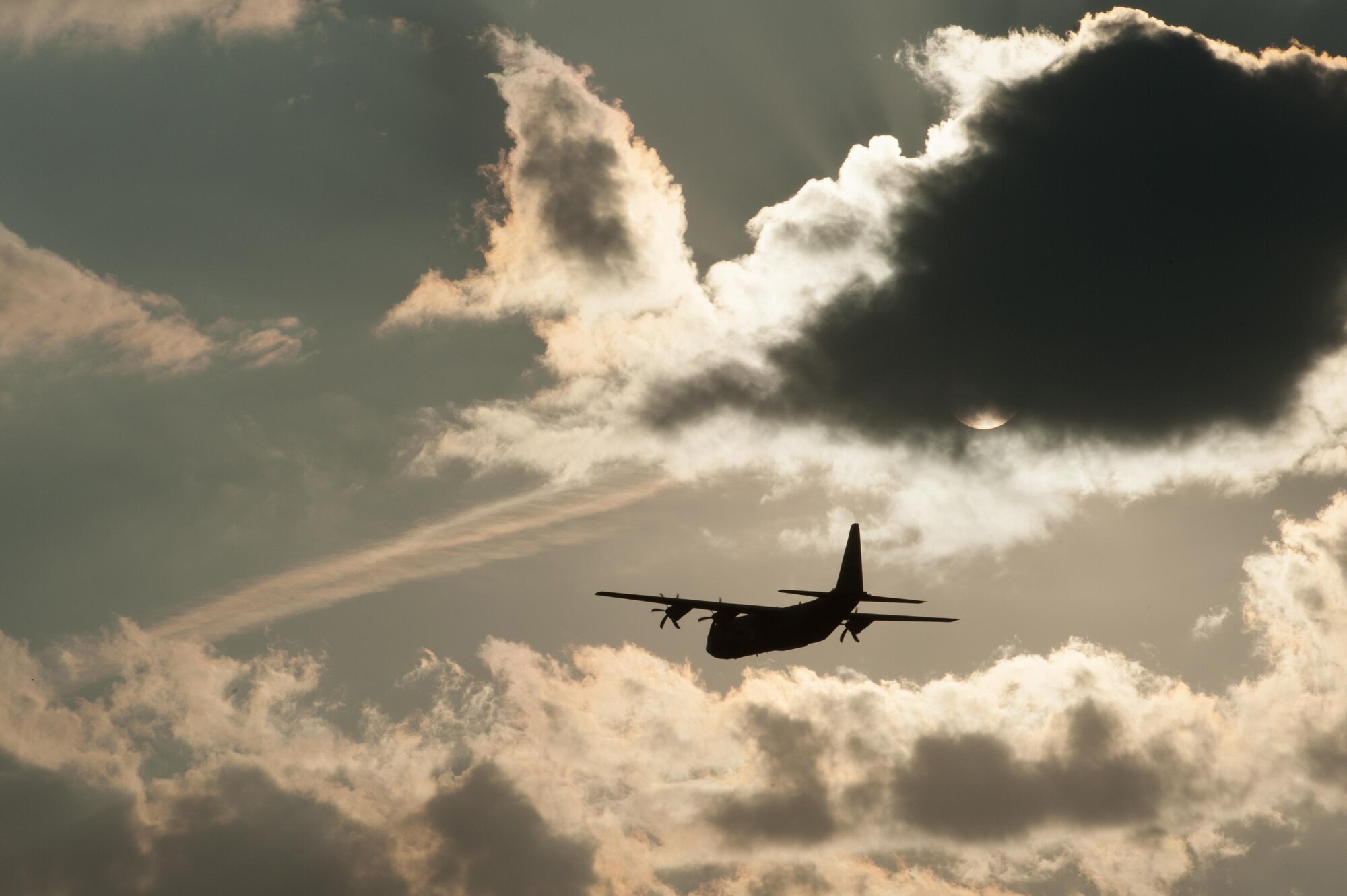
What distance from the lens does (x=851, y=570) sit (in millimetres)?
93312

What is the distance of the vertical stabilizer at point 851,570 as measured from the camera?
3654 inches

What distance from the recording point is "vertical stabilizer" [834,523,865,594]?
305 ft

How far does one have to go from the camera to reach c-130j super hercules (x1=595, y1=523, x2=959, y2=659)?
302ft

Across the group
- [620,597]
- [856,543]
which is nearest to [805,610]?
[856,543]

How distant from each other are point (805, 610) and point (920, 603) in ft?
28.3

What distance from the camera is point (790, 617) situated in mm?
95062

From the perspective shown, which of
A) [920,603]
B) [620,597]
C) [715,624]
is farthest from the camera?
[715,624]

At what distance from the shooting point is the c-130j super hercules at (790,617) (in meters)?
92.1

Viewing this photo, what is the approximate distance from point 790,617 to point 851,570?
5.98 m

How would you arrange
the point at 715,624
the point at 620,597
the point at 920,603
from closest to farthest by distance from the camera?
1. the point at 920,603
2. the point at 620,597
3. the point at 715,624

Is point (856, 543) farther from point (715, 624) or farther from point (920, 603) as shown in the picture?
point (715, 624)

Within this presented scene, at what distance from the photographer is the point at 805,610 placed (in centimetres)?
9400

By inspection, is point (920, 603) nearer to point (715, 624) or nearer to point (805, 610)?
point (805, 610)

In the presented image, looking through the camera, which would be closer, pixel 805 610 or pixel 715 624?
pixel 805 610
